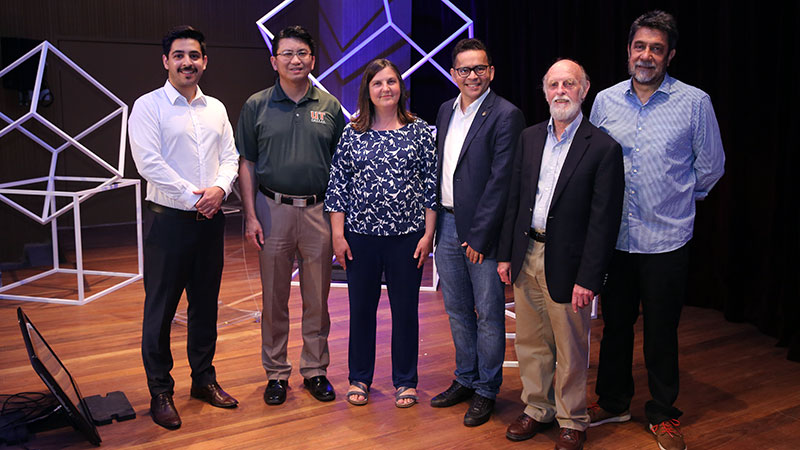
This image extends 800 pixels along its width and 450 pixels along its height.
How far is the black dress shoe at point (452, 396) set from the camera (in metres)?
3.04

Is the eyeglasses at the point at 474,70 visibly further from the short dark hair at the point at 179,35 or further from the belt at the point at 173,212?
the belt at the point at 173,212

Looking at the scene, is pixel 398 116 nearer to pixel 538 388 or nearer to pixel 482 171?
pixel 482 171

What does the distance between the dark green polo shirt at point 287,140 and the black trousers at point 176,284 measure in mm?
309

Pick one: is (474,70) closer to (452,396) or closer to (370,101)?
(370,101)

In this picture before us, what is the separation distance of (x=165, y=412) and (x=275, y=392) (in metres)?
0.48

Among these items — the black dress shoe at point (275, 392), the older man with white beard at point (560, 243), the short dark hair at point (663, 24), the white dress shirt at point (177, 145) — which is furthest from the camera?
the black dress shoe at point (275, 392)

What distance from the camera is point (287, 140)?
9.59ft

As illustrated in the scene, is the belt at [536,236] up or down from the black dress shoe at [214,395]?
up

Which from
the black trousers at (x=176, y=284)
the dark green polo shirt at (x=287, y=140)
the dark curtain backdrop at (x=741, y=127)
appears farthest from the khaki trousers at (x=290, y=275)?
the dark curtain backdrop at (x=741, y=127)

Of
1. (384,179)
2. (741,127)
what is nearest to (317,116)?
(384,179)

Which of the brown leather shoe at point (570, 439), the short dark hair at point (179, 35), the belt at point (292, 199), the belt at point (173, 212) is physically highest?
the short dark hair at point (179, 35)

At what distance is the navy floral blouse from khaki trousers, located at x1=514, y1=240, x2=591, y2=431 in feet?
1.73

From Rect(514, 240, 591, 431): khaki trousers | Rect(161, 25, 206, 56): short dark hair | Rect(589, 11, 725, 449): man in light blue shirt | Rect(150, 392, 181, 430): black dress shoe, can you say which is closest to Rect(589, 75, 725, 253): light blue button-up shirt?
Rect(589, 11, 725, 449): man in light blue shirt

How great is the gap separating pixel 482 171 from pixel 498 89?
3278 millimetres
